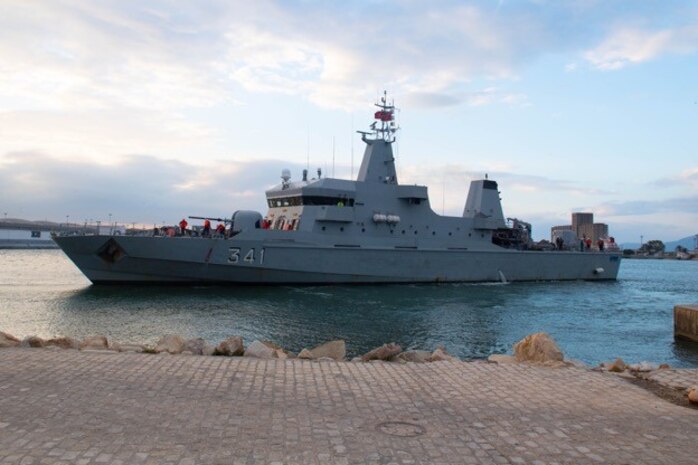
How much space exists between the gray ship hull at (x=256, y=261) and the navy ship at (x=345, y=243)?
0.04 m

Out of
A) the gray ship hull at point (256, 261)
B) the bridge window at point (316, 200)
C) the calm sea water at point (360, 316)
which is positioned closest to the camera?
the calm sea water at point (360, 316)

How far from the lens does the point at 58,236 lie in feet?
81.4

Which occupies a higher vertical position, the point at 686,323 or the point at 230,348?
the point at 230,348

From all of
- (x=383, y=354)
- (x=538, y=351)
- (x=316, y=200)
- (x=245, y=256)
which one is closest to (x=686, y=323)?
(x=538, y=351)

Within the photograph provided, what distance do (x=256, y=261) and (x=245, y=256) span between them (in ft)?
1.79

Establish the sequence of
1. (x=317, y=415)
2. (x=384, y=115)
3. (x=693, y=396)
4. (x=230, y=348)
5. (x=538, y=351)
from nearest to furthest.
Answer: (x=317, y=415), (x=693, y=396), (x=230, y=348), (x=538, y=351), (x=384, y=115)

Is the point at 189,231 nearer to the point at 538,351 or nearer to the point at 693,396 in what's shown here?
the point at 538,351

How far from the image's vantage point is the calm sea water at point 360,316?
14.7 metres

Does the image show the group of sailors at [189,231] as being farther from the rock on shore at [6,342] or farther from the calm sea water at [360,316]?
the rock on shore at [6,342]

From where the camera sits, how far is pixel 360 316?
1873 cm

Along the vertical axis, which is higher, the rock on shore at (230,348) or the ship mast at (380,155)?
the ship mast at (380,155)

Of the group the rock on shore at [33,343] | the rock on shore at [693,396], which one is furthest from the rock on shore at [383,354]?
the rock on shore at [33,343]

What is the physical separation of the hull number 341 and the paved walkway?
1735 centimetres

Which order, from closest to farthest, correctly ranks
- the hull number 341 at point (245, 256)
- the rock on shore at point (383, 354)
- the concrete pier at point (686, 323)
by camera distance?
1. the rock on shore at point (383, 354)
2. the concrete pier at point (686, 323)
3. the hull number 341 at point (245, 256)
